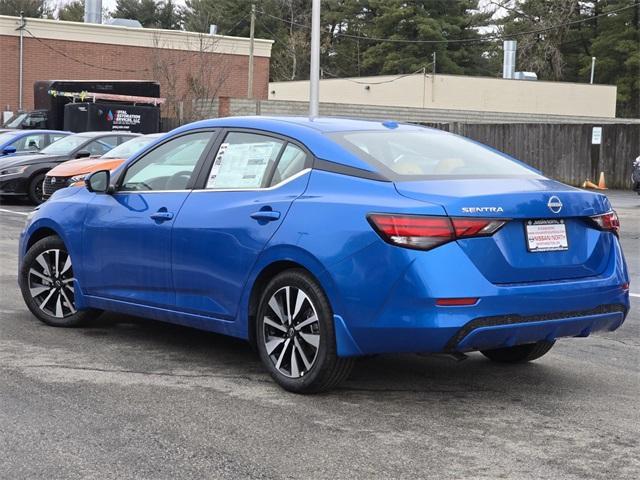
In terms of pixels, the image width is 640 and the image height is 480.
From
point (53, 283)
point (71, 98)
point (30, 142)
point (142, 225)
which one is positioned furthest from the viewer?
point (71, 98)

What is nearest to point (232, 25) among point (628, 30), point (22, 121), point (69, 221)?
point (628, 30)

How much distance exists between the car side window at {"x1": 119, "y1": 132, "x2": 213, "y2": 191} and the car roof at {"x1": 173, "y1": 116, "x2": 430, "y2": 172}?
93 millimetres

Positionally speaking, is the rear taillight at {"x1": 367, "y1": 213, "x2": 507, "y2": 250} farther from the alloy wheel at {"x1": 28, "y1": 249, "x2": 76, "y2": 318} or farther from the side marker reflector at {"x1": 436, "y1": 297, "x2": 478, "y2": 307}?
the alloy wheel at {"x1": 28, "y1": 249, "x2": 76, "y2": 318}

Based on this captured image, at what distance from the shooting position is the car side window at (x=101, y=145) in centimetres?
2033

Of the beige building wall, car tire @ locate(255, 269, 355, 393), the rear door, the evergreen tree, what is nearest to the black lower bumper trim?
car tire @ locate(255, 269, 355, 393)

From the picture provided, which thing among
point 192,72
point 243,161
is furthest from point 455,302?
point 192,72

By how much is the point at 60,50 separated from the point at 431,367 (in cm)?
Result: 4135

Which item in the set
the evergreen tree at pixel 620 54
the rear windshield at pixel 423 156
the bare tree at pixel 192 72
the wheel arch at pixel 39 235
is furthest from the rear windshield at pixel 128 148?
the evergreen tree at pixel 620 54

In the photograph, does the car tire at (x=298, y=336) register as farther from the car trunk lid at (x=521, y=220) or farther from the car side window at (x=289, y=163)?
the car trunk lid at (x=521, y=220)

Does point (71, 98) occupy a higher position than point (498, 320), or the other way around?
point (71, 98)

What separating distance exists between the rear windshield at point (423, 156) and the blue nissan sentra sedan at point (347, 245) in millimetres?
17

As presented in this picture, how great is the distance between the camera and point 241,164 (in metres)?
6.15

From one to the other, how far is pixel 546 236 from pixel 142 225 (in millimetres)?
2623

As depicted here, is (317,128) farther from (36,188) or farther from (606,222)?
(36,188)
